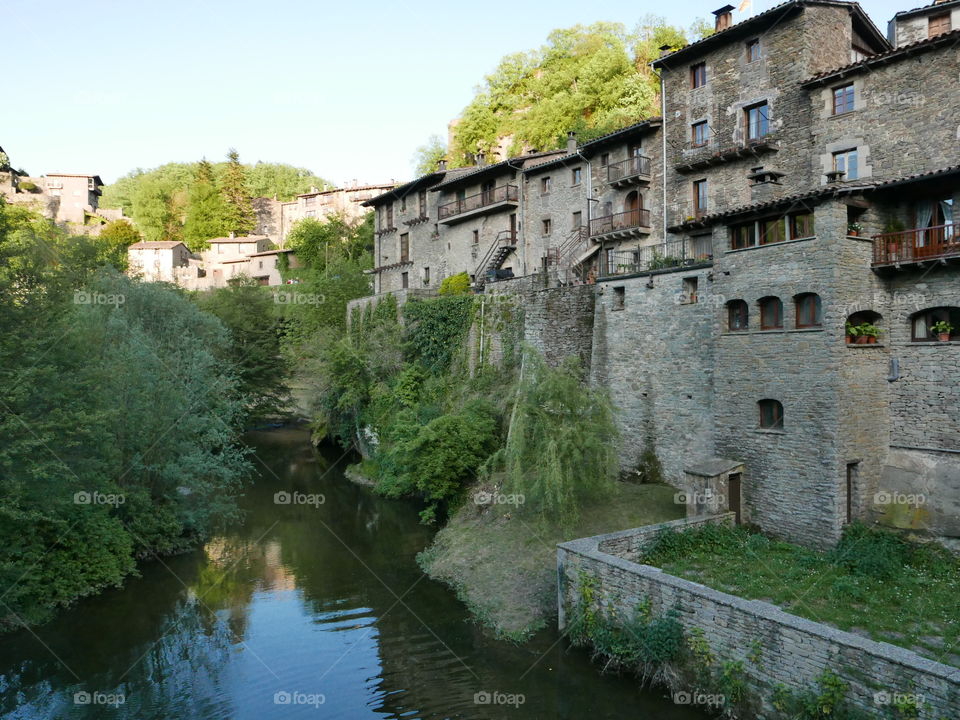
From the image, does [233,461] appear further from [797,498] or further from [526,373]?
[797,498]

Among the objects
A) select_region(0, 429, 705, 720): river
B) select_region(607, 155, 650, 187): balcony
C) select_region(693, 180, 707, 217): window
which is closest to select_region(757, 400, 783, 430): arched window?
select_region(0, 429, 705, 720): river

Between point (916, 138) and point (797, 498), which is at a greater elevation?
point (916, 138)

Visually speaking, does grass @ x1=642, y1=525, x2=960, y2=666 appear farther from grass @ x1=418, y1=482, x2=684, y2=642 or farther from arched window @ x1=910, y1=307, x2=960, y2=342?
arched window @ x1=910, y1=307, x2=960, y2=342

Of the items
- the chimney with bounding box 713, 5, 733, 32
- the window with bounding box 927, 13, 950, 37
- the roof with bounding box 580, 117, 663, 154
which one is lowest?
the roof with bounding box 580, 117, 663, 154

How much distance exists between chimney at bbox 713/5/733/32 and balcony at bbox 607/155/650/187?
5334 mm

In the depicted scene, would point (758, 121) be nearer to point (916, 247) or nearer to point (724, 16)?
point (724, 16)

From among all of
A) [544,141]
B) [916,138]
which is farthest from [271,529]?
[544,141]

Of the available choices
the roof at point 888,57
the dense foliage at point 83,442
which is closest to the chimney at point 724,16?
the roof at point 888,57

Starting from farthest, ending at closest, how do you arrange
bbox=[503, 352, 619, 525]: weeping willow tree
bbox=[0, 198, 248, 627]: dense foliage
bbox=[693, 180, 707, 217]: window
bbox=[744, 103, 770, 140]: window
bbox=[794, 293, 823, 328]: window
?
bbox=[693, 180, 707, 217]: window < bbox=[744, 103, 770, 140]: window < bbox=[503, 352, 619, 525]: weeping willow tree < bbox=[794, 293, 823, 328]: window < bbox=[0, 198, 248, 627]: dense foliage

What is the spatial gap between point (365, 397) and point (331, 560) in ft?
39.2

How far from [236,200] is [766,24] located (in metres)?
68.9

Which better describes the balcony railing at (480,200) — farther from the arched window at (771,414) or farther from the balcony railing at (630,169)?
the arched window at (771,414)

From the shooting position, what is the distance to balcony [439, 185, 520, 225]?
33469 millimetres

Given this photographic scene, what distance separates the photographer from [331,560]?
2081cm
